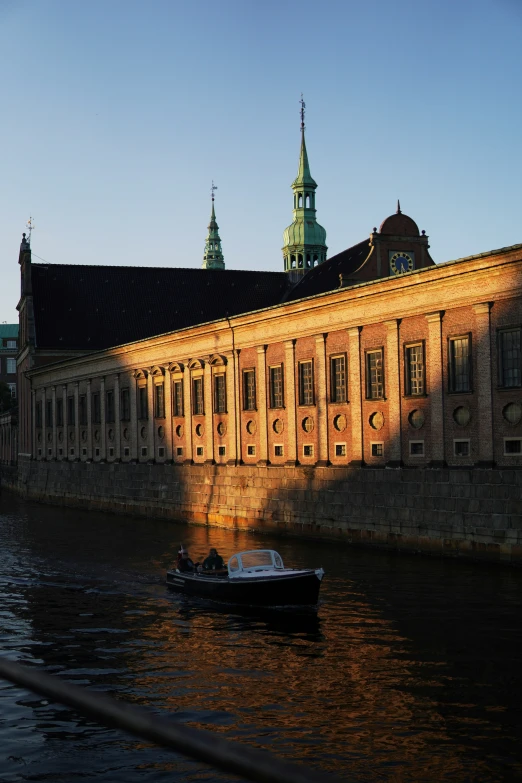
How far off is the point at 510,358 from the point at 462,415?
3364 millimetres

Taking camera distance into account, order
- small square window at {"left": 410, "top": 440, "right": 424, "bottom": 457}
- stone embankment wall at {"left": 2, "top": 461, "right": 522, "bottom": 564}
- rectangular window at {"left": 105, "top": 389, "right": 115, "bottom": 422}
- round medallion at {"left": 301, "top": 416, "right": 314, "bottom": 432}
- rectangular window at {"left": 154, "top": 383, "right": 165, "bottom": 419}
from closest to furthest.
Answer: stone embankment wall at {"left": 2, "top": 461, "right": 522, "bottom": 564} < small square window at {"left": 410, "top": 440, "right": 424, "bottom": 457} < round medallion at {"left": 301, "top": 416, "right": 314, "bottom": 432} < rectangular window at {"left": 154, "top": 383, "right": 165, "bottom": 419} < rectangular window at {"left": 105, "top": 389, "right": 115, "bottom": 422}

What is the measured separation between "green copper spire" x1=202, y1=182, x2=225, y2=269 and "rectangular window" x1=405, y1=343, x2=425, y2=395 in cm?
14215

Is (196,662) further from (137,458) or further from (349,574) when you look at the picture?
(137,458)

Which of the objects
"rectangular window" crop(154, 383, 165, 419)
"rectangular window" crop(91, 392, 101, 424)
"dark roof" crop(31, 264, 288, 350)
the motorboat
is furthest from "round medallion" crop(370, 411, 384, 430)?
"dark roof" crop(31, 264, 288, 350)

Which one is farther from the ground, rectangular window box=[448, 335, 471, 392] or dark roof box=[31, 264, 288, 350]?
dark roof box=[31, 264, 288, 350]

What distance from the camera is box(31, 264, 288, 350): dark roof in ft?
331

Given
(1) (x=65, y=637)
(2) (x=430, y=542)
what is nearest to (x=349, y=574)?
(2) (x=430, y=542)

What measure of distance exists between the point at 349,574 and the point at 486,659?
533 inches

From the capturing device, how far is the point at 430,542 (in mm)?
39500

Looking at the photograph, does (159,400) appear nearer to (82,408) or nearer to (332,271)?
(82,408)

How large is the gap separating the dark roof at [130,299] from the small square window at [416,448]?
197 feet

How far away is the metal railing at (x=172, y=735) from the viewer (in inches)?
518

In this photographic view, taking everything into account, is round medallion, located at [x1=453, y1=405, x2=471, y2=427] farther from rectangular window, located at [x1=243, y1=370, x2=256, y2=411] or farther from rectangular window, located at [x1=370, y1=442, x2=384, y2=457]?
rectangular window, located at [x1=243, y1=370, x2=256, y2=411]

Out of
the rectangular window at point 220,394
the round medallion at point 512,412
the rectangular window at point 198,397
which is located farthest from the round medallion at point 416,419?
the rectangular window at point 198,397
